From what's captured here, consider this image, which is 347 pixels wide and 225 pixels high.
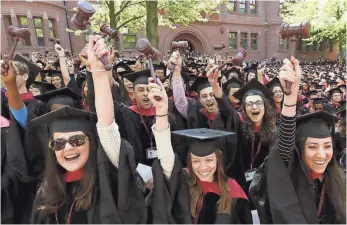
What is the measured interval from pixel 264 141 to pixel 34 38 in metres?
17.5

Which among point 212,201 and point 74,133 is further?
point 212,201

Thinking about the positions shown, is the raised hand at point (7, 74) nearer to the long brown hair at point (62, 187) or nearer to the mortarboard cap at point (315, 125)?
the long brown hair at point (62, 187)

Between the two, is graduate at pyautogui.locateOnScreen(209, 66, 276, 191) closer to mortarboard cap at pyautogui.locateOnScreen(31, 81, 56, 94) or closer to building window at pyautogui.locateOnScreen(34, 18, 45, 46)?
mortarboard cap at pyautogui.locateOnScreen(31, 81, 56, 94)

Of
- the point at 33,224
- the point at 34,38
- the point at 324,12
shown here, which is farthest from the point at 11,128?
the point at 34,38

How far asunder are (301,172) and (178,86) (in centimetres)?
165

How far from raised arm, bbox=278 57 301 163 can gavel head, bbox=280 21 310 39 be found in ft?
0.61

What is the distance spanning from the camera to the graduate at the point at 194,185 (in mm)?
1887

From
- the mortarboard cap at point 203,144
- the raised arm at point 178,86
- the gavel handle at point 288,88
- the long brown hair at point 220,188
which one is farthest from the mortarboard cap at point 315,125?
the raised arm at point 178,86

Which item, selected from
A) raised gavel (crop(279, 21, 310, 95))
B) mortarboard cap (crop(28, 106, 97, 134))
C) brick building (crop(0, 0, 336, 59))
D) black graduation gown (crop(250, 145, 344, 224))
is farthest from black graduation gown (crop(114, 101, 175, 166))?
brick building (crop(0, 0, 336, 59))

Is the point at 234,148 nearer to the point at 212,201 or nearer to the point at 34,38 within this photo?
the point at 212,201


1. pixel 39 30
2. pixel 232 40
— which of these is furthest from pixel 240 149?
pixel 232 40

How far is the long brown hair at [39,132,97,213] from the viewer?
1.84m

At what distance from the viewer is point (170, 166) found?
1922 mm

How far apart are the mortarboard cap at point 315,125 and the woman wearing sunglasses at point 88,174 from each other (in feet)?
4.17
